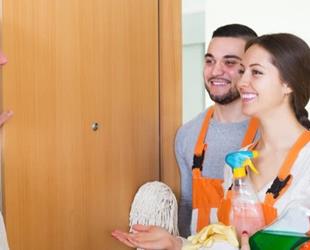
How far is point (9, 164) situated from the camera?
1.18 meters

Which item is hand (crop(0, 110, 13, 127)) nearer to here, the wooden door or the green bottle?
the wooden door

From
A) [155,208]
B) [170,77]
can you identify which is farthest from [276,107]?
[170,77]

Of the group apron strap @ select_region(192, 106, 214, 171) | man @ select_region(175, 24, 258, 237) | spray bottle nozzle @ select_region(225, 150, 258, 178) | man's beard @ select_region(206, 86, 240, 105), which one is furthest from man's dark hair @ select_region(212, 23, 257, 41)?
spray bottle nozzle @ select_region(225, 150, 258, 178)

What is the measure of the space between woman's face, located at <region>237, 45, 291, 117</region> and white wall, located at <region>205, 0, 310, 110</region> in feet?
1.92

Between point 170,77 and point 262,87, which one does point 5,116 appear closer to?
point 262,87

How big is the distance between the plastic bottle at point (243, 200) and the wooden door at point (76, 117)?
0.50 m

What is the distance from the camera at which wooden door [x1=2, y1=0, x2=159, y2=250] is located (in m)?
1.20

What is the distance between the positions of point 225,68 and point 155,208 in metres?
0.48

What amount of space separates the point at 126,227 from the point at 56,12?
2.39 ft

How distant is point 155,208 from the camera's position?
1.48 meters

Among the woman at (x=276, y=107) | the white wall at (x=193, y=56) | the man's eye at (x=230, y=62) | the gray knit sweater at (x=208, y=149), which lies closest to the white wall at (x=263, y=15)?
the white wall at (x=193, y=56)

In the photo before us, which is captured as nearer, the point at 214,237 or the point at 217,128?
the point at 214,237

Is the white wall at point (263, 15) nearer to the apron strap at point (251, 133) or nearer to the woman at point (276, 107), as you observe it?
the apron strap at point (251, 133)

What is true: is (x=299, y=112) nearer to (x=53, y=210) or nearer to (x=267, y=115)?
(x=267, y=115)
